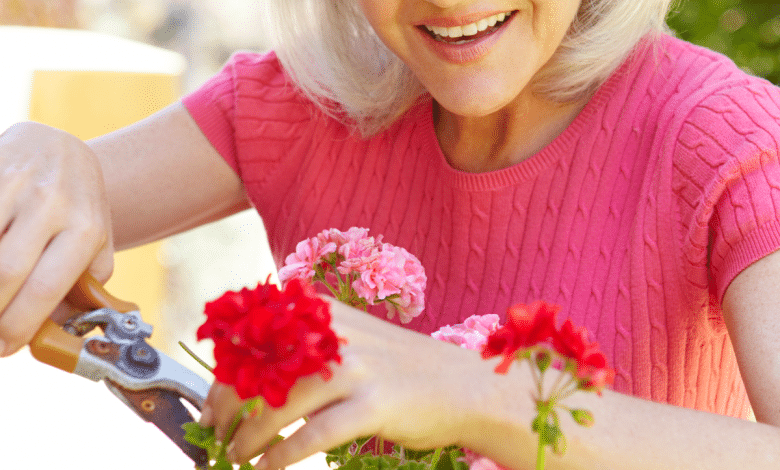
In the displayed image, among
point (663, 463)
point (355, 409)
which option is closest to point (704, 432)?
point (663, 463)

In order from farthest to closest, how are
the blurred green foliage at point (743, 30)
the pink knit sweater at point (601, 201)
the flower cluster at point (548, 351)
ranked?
the blurred green foliage at point (743, 30), the pink knit sweater at point (601, 201), the flower cluster at point (548, 351)

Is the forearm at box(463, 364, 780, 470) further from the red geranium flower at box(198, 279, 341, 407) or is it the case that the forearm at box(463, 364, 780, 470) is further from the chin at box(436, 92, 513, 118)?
the chin at box(436, 92, 513, 118)

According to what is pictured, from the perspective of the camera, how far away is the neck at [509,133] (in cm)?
112

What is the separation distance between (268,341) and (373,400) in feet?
0.46

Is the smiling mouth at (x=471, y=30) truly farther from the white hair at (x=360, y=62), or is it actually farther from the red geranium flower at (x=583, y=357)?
the red geranium flower at (x=583, y=357)

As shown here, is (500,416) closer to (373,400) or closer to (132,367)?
(373,400)

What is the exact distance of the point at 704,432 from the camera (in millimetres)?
680

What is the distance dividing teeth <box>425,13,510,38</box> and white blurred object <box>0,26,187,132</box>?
5.52ft

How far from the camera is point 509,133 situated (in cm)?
113

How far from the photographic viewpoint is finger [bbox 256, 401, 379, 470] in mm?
513

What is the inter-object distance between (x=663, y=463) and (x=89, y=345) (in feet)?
1.61

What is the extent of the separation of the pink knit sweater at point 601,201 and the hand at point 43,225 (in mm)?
424

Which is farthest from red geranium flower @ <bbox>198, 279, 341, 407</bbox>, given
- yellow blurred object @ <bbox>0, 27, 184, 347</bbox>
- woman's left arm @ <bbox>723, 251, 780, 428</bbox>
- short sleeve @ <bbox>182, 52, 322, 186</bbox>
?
yellow blurred object @ <bbox>0, 27, 184, 347</bbox>

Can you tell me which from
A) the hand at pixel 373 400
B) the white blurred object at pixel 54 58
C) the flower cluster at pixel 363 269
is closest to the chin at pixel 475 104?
the flower cluster at pixel 363 269
